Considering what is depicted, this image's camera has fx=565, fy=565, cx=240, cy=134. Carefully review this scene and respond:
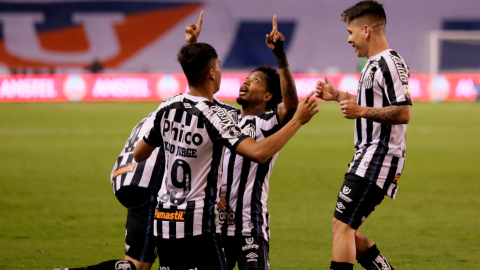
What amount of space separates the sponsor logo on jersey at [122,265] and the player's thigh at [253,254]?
2.38ft

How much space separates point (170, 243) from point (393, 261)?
2765 millimetres

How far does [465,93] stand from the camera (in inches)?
1020

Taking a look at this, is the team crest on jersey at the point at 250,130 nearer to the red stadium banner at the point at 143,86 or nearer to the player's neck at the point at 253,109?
the player's neck at the point at 253,109

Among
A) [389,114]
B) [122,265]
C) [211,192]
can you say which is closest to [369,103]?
[389,114]

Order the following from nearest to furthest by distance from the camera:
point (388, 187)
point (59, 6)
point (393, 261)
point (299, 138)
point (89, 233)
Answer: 1. point (388, 187)
2. point (393, 261)
3. point (89, 233)
4. point (299, 138)
5. point (59, 6)

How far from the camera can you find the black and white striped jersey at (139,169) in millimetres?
3934

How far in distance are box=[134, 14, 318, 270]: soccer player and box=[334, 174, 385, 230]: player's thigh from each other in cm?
100

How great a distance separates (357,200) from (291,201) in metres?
3.94

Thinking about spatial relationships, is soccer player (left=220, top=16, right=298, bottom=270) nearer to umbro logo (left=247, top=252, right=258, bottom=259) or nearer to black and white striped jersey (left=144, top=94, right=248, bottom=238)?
umbro logo (left=247, top=252, right=258, bottom=259)

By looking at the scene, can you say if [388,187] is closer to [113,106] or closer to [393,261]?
[393,261]

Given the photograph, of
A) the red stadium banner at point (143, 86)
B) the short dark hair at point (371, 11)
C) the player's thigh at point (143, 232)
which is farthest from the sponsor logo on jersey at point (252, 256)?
the red stadium banner at point (143, 86)

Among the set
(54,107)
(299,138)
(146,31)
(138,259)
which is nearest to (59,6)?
(146,31)

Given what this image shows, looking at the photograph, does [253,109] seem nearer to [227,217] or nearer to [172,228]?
[227,217]

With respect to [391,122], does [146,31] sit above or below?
above
